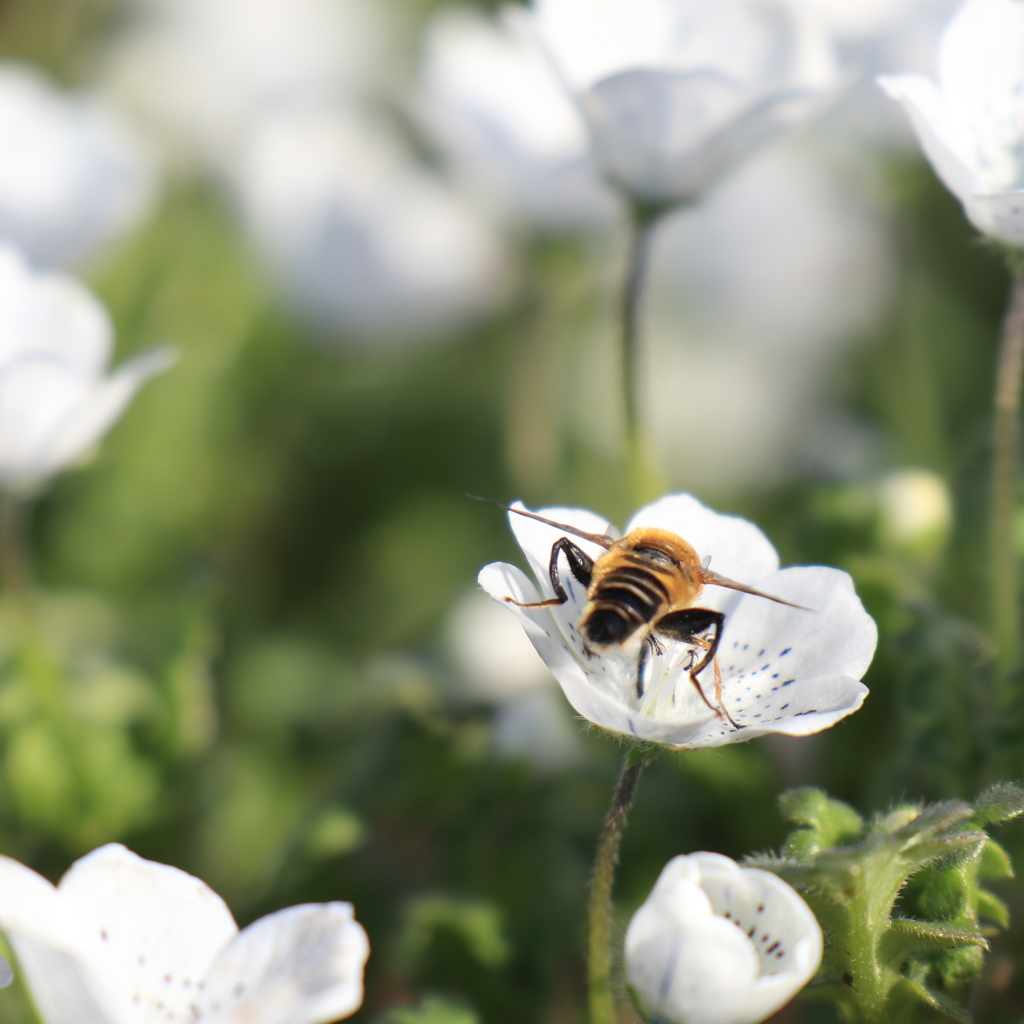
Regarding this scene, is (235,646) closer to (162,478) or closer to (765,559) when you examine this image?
(162,478)

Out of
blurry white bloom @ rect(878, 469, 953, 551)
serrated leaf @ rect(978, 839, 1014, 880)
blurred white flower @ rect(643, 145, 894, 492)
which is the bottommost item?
blurred white flower @ rect(643, 145, 894, 492)

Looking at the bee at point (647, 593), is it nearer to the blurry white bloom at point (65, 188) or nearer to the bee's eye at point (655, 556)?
the bee's eye at point (655, 556)

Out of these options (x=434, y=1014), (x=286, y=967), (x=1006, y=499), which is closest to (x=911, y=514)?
(x=1006, y=499)

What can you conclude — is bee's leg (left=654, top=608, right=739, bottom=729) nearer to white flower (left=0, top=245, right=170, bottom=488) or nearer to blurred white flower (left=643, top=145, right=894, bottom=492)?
white flower (left=0, top=245, right=170, bottom=488)

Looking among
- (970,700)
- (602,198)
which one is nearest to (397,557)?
(602,198)

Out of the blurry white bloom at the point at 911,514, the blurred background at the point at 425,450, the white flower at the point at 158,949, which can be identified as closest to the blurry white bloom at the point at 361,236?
the blurred background at the point at 425,450

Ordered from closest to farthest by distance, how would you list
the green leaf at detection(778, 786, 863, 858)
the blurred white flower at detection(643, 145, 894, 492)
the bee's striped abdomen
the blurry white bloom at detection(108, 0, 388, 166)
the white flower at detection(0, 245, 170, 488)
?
1. the green leaf at detection(778, 786, 863, 858)
2. the bee's striped abdomen
3. the white flower at detection(0, 245, 170, 488)
4. the blurred white flower at detection(643, 145, 894, 492)
5. the blurry white bloom at detection(108, 0, 388, 166)

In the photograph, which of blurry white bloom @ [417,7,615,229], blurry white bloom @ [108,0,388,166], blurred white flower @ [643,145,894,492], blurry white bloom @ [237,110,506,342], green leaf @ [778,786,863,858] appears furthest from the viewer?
blurry white bloom @ [108,0,388,166]

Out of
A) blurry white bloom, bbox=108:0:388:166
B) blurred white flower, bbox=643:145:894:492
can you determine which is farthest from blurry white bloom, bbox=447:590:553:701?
blurry white bloom, bbox=108:0:388:166
